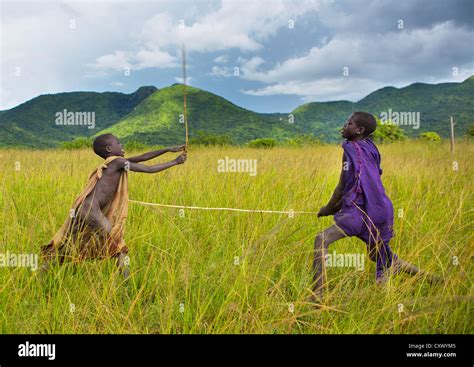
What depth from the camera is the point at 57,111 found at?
73.6m

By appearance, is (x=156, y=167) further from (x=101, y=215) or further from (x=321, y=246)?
(x=321, y=246)

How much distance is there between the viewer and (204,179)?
14.2 ft

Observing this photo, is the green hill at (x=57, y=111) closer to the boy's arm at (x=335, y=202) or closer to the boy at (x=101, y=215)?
the boy at (x=101, y=215)

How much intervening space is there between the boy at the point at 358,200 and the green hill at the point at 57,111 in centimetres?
5292

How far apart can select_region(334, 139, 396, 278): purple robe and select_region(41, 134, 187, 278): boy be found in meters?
1.14

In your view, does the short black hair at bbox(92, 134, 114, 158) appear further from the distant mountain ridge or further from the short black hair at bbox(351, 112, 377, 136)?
the distant mountain ridge

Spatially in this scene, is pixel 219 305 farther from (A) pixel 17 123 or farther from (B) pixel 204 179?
(A) pixel 17 123

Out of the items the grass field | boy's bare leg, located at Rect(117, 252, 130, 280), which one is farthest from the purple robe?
boy's bare leg, located at Rect(117, 252, 130, 280)

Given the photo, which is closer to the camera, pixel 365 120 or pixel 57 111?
pixel 365 120

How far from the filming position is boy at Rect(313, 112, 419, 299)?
222 cm

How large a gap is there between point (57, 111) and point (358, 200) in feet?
265

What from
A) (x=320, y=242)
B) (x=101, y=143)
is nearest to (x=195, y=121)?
(x=101, y=143)
